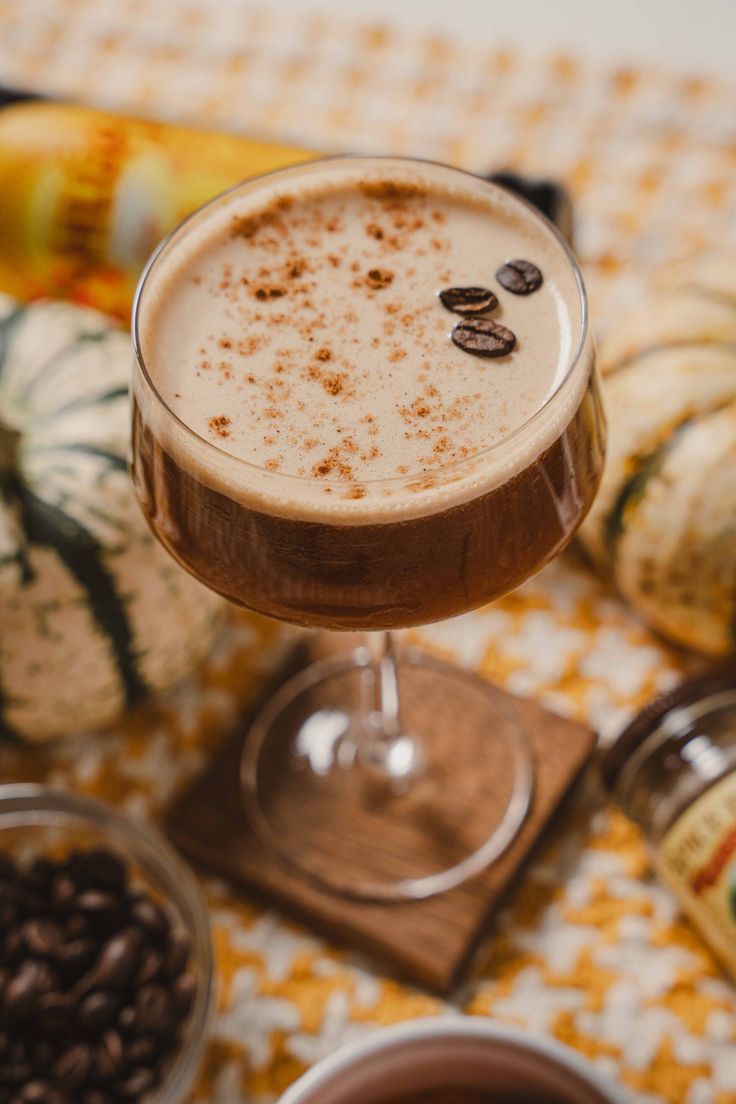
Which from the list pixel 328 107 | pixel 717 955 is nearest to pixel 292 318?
pixel 717 955

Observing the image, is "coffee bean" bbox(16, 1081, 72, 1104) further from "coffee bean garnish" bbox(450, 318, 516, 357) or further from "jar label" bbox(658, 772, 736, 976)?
"coffee bean garnish" bbox(450, 318, 516, 357)

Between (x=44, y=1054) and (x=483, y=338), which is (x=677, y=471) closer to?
(x=483, y=338)

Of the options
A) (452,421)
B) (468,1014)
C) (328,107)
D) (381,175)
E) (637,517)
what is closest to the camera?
(452,421)

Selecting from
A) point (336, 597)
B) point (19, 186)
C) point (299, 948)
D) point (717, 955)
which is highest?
point (336, 597)

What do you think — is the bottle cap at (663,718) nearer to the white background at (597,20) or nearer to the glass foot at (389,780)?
the glass foot at (389,780)

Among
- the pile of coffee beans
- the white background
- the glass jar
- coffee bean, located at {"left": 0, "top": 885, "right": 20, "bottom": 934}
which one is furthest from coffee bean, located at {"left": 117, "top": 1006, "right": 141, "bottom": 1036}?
the white background

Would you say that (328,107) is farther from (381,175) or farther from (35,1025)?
(35,1025)

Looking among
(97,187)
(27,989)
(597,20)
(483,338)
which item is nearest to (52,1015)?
(27,989)
